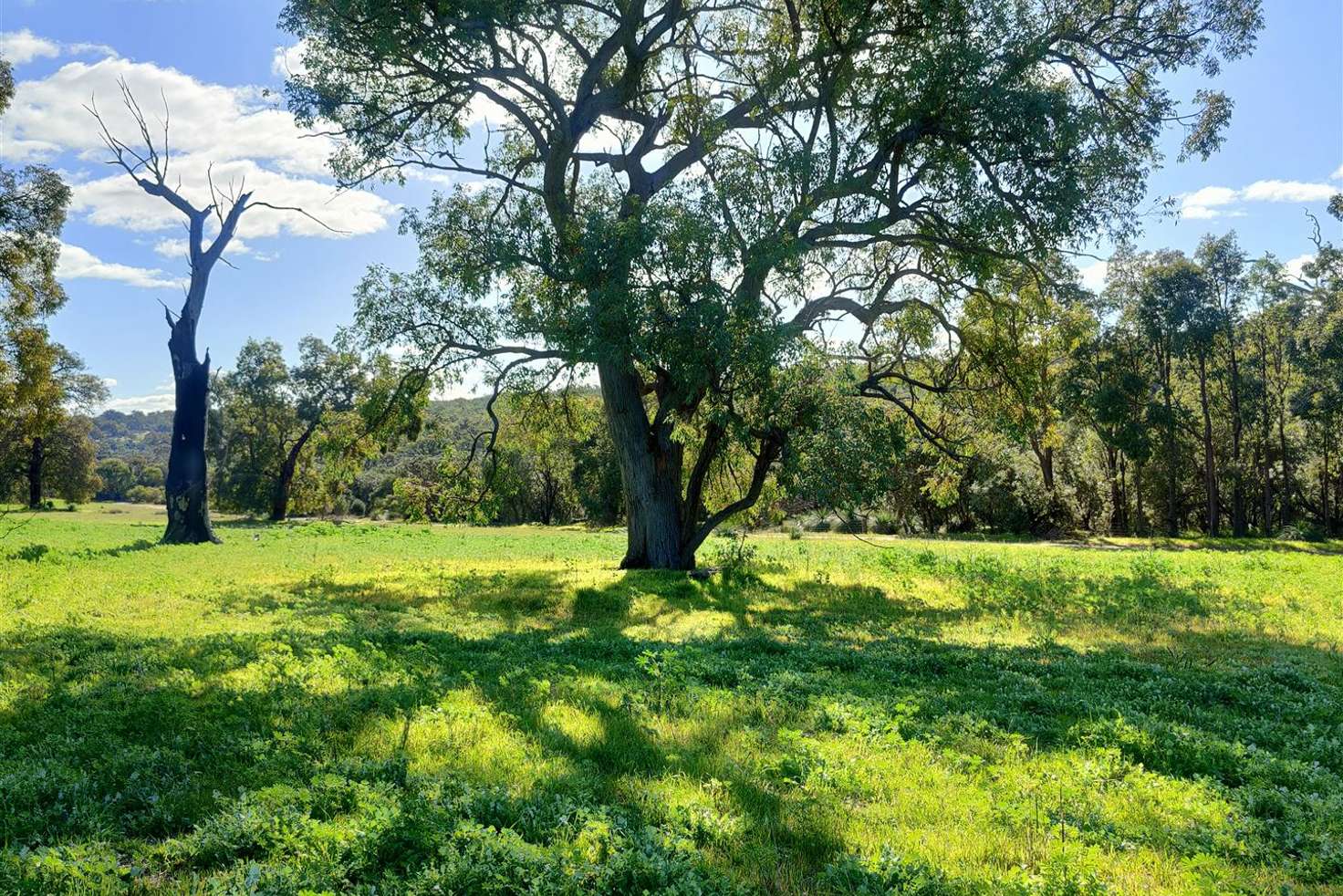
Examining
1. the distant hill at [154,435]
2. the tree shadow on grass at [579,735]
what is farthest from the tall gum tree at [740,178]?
the distant hill at [154,435]

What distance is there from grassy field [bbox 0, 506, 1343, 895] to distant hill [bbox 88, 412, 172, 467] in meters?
125

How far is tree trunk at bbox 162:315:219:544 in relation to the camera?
27.3 meters

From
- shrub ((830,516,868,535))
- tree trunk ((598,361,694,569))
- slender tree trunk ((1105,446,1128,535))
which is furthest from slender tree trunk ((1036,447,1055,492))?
tree trunk ((598,361,694,569))

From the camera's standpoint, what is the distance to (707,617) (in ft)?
47.2

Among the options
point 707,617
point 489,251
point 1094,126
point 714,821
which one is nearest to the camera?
point 714,821

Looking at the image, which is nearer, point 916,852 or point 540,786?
point 916,852

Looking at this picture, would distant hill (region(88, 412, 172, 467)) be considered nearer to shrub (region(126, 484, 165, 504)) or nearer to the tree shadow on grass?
shrub (region(126, 484, 165, 504))

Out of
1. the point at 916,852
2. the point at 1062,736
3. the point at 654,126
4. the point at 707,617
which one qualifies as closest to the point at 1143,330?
the point at 654,126

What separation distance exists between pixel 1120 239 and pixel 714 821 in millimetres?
16679

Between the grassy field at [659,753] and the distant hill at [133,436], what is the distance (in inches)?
4921

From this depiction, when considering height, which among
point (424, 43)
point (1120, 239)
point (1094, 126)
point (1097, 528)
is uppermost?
point (424, 43)

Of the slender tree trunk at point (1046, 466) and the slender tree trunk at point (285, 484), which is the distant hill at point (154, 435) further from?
the slender tree trunk at point (1046, 466)

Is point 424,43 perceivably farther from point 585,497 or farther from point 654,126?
point 585,497

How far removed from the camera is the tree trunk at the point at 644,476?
2017 centimetres
